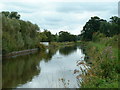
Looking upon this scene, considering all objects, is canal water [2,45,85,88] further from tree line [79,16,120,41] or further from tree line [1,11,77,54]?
tree line [79,16,120,41]

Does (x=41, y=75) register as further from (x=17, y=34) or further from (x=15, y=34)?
(x=17, y=34)

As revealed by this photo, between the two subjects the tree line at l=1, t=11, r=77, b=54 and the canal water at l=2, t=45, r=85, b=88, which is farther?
the tree line at l=1, t=11, r=77, b=54

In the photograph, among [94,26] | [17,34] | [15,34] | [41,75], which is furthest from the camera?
[94,26]

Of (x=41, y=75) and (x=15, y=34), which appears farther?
(x=15, y=34)

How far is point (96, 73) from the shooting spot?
8.08m

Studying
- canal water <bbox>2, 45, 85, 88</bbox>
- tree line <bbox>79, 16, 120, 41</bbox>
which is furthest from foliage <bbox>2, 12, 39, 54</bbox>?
tree line <bbox>79, 16, 120, 41</bbox>

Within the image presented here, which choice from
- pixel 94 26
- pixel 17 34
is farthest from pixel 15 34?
pixel 94 26

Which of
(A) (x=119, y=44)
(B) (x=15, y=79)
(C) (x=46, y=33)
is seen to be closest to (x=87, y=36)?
(C) (x=46, y=33)

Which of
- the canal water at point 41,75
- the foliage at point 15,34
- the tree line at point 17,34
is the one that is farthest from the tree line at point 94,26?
the canal water at point 41,75

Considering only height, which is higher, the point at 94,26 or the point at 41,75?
the point at 94,26

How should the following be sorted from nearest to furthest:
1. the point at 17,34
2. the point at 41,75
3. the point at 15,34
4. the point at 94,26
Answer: the point at 41,75
the point at 15,34
the point at 17,34
the point at 94,26

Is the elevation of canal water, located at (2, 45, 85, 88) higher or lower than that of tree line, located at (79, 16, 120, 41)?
lower

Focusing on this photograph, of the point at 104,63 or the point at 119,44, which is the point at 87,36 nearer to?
the point at 119,44

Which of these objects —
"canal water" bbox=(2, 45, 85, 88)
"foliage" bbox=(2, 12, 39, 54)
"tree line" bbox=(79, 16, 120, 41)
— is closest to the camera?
"canal water" bbox=(2, 45, 85, 88)
